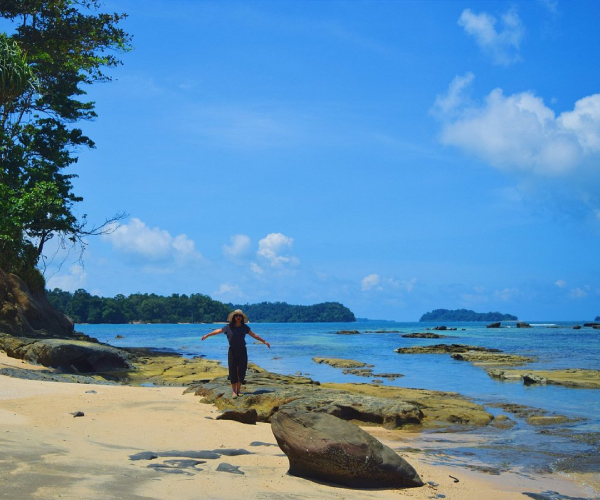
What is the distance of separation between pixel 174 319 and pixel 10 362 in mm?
150839

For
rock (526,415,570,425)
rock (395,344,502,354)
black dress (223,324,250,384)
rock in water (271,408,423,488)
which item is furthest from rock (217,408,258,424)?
rock (395,344,502,354)

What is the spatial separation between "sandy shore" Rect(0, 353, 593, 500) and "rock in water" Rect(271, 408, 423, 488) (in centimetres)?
19

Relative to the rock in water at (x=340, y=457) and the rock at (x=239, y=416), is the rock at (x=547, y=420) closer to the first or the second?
the rock at (x=239, y=416)

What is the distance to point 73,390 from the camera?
11898 mm

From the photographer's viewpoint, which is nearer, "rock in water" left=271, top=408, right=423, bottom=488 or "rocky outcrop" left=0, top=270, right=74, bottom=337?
"rock in water" left=271, top=408, right=423, bottom=488

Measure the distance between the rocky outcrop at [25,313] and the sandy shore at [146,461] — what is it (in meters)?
11.4

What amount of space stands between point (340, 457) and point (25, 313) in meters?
21.2

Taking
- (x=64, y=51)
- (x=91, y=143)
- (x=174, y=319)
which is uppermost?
(x=64, y=51)

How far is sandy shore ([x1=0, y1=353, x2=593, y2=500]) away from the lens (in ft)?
17.4

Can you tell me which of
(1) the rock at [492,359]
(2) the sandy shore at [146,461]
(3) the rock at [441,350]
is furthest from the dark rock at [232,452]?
(3) the rock at [441,350]

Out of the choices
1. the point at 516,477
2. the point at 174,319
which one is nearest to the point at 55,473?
the point at 516,477

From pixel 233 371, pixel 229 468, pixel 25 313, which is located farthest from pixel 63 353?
pixel 229 468

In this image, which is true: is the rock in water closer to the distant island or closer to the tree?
the tree

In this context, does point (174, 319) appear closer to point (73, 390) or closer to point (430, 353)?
point (430, 353)
